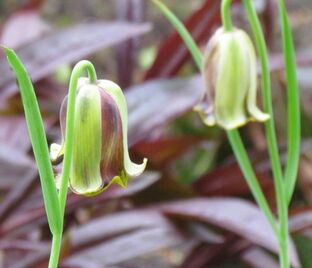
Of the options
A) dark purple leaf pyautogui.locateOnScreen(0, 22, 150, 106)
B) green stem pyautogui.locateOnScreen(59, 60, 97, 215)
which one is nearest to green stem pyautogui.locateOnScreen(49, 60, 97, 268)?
green stem pyautogui.locateOnScreen(59, 60, 97, 215)

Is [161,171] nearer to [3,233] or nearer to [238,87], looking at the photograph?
[3,233]

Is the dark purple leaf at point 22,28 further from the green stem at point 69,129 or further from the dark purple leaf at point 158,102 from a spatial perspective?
the green stem at point 69,129

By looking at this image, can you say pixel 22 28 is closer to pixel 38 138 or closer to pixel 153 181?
pixel 153 181

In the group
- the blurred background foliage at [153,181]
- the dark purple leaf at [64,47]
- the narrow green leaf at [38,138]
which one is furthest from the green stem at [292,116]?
the dark purple leaf at [64,47]

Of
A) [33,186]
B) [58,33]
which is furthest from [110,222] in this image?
[58,33]

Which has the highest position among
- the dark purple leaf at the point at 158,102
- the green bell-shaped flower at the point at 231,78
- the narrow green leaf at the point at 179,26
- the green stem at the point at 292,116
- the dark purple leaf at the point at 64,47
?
the dark purple leaf at the point at 64,47

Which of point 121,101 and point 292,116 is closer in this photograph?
point 121,101

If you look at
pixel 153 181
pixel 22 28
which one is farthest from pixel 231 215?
pixel 22 28
